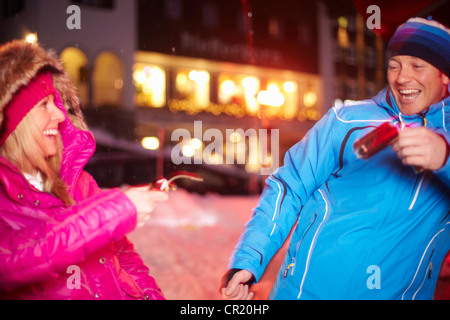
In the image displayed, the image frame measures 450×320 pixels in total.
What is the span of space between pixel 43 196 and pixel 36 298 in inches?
13.7

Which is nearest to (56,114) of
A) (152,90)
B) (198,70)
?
(198,70)

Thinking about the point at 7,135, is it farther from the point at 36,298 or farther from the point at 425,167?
the point at 425,167

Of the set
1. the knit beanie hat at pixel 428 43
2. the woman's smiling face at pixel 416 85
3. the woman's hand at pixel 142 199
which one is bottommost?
the woman's hand at pixel 142 199

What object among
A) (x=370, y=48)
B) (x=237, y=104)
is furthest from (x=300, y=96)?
(x=370, y=48)

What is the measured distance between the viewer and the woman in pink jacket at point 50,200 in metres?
1.34

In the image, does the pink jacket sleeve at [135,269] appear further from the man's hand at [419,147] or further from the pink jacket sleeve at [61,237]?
the man's hand at [419,147]

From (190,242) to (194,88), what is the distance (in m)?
10.4

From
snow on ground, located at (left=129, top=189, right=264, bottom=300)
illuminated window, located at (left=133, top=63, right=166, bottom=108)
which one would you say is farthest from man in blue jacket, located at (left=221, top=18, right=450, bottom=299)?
illuminated window, located at (left=133, top=63, right=166, bottom=108)

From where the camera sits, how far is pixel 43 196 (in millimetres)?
1484

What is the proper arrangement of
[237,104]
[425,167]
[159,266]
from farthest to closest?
[237,104] → [159,266] → [425,167]

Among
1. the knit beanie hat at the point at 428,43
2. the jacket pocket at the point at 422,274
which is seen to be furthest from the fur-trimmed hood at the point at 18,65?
the jacket pocket at the point at 422,274

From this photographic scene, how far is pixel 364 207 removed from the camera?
62.7 inches

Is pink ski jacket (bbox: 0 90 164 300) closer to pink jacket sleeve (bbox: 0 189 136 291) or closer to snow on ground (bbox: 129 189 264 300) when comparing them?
pink jacket sleeve (bbox: 0 189 136 291)

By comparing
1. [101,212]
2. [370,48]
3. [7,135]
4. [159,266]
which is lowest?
[159,266]
